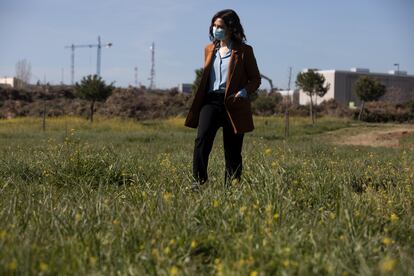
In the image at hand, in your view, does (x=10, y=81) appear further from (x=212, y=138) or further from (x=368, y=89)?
(x=212, y=138)

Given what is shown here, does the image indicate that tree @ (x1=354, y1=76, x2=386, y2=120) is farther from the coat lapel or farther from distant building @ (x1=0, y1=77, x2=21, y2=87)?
distant building @ (x1=0, y1=77, x2=21, y2=87)

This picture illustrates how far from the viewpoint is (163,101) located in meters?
48.9

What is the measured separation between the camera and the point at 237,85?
4.75 metres

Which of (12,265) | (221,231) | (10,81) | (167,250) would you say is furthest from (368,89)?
(10,81)

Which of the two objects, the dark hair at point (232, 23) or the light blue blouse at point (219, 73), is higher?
the dark hair at point (232, 23)

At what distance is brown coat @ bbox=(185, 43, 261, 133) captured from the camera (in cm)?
468

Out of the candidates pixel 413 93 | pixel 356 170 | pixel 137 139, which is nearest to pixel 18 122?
pixel 137 139

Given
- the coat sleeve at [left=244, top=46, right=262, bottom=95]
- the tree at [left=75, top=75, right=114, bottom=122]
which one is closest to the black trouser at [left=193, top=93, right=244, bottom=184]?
the coat sleeve at [left=244, top=46, right=262, bottom=95]

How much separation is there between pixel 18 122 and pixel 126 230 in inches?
1184

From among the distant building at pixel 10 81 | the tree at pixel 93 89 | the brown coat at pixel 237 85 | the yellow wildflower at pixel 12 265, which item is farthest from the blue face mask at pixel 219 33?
the distant building at pixel 10 81

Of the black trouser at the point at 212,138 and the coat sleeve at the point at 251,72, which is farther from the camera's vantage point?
the coat sleeve at the point at 251,72

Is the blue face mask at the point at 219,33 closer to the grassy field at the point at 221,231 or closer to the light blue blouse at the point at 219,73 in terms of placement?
the light blue blouse at the point at 219,73

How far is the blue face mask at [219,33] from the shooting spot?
4.75 meters

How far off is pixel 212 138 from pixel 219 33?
35.4 inches
